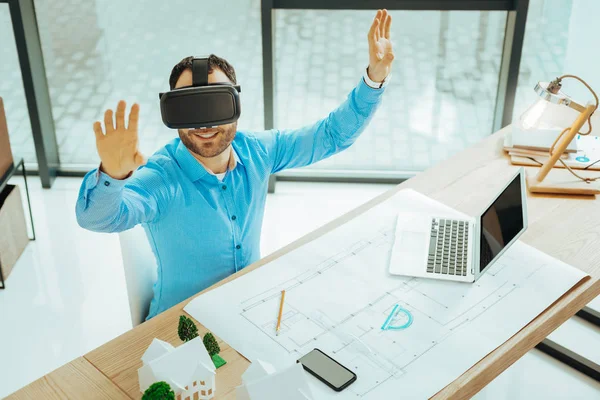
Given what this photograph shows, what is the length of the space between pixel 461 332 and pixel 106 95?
2.89 m

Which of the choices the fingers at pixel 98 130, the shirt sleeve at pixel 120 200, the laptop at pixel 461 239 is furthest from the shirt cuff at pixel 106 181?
the laptop at pixel 461 239

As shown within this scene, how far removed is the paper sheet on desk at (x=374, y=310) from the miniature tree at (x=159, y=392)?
289mm

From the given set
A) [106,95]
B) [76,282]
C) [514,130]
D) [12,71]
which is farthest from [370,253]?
[12,71]

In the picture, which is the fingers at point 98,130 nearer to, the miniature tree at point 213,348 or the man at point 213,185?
the man at point 213,185

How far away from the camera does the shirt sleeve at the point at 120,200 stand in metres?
1.67

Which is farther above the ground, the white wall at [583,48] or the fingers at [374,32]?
the fingers at [374,32]

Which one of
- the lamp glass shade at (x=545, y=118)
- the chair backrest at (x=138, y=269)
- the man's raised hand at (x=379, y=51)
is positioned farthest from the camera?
the lamp glass shade at (x=545, y=118)

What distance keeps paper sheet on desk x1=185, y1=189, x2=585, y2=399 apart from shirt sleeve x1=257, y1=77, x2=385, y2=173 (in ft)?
1.09

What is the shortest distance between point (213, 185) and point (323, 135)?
45 centimetres

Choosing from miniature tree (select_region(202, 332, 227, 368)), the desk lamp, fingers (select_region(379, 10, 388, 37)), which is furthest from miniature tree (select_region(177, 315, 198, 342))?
the desk lamp

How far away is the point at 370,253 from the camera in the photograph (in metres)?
2.06

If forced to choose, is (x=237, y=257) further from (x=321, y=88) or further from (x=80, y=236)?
(x=321, y=88)

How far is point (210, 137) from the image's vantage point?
1.99 meters

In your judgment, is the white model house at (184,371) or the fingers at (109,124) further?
the fingers at (109,124)
